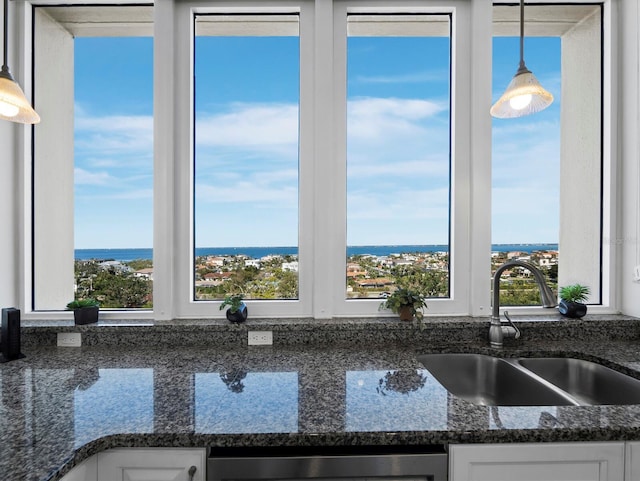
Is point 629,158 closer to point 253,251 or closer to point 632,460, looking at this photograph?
point 632,460

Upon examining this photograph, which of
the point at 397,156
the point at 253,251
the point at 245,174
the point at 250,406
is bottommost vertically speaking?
the point at 250,406

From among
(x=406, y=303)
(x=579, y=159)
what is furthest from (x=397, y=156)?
(x=579, y=159)

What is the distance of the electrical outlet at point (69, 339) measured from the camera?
177 cm

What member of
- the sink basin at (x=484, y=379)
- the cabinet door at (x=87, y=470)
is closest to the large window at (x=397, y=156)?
the sink basin at (x=484, y=379)

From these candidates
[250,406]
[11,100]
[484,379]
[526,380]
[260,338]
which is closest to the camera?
[250,406]

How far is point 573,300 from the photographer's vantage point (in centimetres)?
195

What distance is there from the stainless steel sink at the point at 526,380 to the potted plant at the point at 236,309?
894mm

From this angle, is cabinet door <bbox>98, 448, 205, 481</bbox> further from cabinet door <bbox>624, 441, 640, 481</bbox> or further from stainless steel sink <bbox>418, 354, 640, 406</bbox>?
cabinet door <bbox>624, 441, 640, 481</bbox>

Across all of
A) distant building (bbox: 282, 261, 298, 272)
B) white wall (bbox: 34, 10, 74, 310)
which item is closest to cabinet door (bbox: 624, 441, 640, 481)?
distant building (bbox: 282, 261, 298, 272)

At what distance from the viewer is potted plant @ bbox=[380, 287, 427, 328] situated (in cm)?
182

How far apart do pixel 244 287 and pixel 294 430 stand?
1.10m

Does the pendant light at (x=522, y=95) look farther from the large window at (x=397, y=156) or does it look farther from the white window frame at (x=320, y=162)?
the large window at (x=397, y=156)

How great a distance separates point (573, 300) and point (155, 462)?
207 cm

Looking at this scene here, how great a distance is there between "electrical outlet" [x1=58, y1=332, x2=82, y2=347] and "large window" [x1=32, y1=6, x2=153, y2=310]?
0.25m
